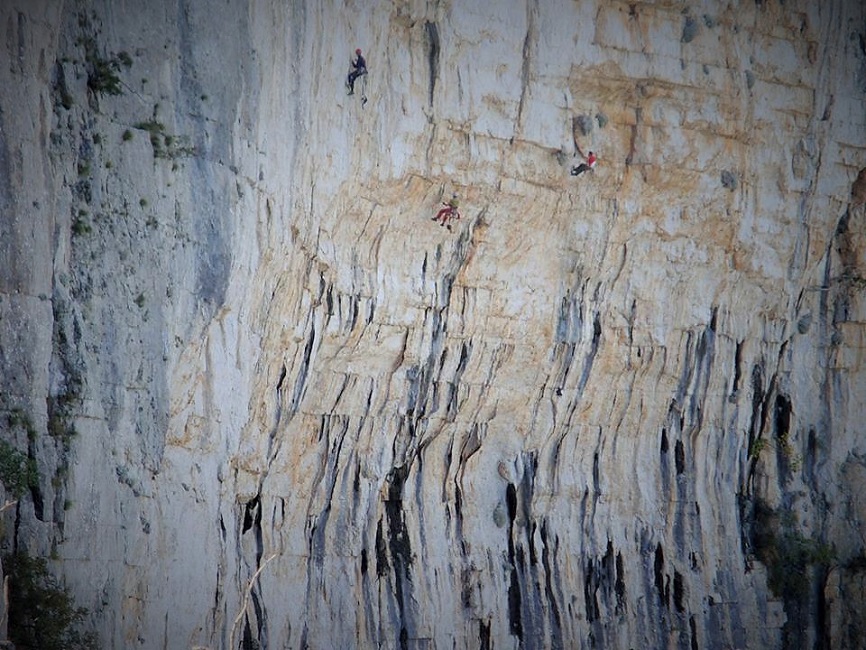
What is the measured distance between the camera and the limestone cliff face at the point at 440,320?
531 inches

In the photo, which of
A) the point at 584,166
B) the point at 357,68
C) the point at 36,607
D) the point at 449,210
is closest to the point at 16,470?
the point at 36,607

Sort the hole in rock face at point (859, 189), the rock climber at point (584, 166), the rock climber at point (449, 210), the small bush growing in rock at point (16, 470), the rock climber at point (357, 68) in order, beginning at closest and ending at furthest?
the small bush growing in rock at point (16, 470) < the rock climber at point (357, 68) < the rock climber at point (449, 210) < the rock climber at point (584, 166) < the hole in rock face at point (859, 189)

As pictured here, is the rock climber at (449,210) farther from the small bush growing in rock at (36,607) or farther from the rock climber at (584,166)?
the small bush growing in rock at (36,607)

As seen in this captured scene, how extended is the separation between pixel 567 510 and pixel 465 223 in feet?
15.8

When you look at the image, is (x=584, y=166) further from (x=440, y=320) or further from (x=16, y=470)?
(x=16, y=470)

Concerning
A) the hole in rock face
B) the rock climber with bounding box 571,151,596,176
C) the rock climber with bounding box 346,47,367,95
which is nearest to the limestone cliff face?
the hole in rock face

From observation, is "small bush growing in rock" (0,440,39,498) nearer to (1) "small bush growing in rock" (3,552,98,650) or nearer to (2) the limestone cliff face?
(2) the limestone cliff face

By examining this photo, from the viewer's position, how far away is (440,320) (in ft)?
59.2

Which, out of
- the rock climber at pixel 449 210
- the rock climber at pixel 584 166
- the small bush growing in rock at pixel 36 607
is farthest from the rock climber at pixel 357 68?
the small bush growing in rock at pixel 36 607

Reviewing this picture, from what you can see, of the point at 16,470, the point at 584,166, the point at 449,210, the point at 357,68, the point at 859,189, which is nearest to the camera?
the point at 16,470

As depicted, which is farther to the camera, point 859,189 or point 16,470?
point 859,189

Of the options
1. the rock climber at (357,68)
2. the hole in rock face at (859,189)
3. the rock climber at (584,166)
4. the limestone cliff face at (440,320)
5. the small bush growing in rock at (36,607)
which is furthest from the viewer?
the hole in rock face at (859,189)

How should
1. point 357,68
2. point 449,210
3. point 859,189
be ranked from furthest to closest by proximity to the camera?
point 859,189
point 449,210
point 357,68

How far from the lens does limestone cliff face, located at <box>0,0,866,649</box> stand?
1350 centimetres
